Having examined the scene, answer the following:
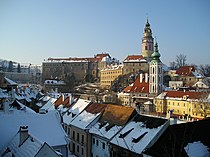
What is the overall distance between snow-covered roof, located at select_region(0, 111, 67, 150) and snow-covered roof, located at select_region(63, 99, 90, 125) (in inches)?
384

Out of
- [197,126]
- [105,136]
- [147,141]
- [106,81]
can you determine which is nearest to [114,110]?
[105,136]

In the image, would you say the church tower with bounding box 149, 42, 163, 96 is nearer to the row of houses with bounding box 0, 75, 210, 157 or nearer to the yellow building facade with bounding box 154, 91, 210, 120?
the yellow building facade with bounding box 154, 91, 210, 120

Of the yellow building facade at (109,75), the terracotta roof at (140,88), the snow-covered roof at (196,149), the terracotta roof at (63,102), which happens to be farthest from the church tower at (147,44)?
the snow-covered roof at (196,149)

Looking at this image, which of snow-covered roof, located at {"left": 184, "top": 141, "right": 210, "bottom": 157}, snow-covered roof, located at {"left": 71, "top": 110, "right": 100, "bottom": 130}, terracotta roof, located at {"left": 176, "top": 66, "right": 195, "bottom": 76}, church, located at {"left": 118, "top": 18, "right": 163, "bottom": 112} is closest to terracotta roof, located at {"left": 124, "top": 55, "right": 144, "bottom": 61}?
terracotta roof, located at {"left": 176, "top": 66, "right": 195, "bottom": 76}

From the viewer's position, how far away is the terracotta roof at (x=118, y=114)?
22.4 m

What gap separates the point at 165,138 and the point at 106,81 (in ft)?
308

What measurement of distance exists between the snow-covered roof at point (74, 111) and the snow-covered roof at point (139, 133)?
10.4 meters

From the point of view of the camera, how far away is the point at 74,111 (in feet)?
104

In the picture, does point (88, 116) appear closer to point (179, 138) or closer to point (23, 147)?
point (23, 147)

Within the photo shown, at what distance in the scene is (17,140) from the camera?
1638 cm

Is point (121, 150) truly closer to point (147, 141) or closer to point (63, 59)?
point (147, 141)

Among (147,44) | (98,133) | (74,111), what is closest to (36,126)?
(98,133)

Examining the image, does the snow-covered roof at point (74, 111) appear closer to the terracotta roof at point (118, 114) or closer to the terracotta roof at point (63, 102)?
the terracotta roof at point (63, 102)

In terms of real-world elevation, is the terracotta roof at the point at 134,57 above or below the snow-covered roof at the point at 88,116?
above
